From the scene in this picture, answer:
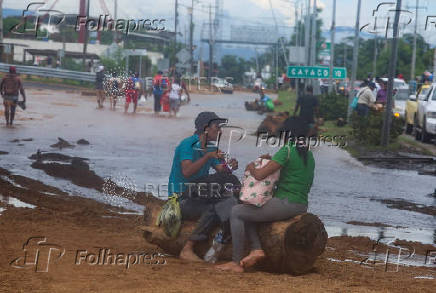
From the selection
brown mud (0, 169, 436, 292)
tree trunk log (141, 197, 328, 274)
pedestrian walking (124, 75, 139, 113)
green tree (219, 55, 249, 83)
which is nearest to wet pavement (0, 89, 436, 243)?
brown mud (0, 169, 436, 292)

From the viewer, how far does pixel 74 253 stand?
8789 mm

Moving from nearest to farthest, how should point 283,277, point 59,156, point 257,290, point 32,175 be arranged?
point 257,290
point 283,277
point 32,175
point 59,156

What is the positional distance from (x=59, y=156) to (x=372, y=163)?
778 cm

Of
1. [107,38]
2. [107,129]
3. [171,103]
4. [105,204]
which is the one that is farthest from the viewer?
[107,38]

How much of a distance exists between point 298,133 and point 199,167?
1087 mm

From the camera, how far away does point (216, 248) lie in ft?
29.5

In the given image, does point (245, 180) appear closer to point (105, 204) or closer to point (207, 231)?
point (207, 231)

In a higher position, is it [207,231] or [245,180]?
[245,180]

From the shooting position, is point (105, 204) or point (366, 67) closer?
point (105, 204)

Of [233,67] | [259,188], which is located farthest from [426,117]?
[233,67]

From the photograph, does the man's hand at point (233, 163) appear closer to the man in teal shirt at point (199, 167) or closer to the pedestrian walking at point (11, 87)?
the man in teal shirt at point (199, 167)

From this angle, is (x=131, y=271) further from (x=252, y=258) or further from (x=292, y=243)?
(x=292, y=243)

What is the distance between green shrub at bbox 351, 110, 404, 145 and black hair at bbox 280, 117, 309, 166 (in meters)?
17.6

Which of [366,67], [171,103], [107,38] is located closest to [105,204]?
[171,103]
